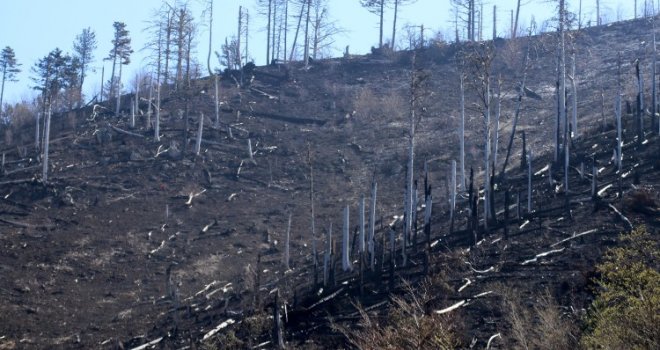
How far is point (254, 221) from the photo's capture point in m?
36.6

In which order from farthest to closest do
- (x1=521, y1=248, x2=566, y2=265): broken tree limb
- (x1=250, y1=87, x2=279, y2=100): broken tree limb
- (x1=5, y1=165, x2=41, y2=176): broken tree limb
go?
(x1=250, y1=87, x2=279, y2=100): broken tree limb
(x1=5, y1=165, x2=41, y2=176): broken tree limb
(x1=521, y1=248, x2=566, y2=265): broken tree limb

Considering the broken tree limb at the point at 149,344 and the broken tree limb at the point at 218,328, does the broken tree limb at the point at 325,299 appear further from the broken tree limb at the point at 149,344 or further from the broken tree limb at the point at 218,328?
the broken tree limb at the point at 149,344

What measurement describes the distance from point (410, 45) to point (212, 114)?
2011 cm

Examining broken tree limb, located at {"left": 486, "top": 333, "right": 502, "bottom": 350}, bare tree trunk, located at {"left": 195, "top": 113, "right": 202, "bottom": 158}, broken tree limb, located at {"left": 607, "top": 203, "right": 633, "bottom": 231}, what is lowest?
broken tree limb, located at {"left": 486, "top": 333, "right": 502, "bottom": 350}

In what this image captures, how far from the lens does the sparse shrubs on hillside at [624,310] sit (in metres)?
13.7

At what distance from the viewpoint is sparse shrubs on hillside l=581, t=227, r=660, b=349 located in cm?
1367

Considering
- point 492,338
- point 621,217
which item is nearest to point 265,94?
point 621,217

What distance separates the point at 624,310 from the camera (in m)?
15.0

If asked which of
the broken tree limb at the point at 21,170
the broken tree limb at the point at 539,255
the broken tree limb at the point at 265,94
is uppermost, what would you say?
the broken tree limb at the point at 265,94

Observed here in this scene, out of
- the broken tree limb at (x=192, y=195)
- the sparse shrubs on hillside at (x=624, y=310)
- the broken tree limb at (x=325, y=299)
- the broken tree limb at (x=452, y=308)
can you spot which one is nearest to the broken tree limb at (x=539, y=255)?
the broken tree limb at (x=452, y=308)

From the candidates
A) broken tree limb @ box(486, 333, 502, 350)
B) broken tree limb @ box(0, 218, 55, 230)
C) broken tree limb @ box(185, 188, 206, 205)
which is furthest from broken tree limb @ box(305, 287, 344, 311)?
broken tree limb @ box(185, 188, 206, 205)

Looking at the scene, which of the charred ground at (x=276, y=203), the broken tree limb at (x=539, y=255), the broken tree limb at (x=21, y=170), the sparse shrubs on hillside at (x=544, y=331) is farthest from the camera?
the broken tree limb at (x=21, y=170)

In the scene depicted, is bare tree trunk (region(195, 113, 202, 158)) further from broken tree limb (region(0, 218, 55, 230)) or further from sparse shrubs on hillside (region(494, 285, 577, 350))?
sparse shrubs on hillside (region(494, 285, 577, 350))

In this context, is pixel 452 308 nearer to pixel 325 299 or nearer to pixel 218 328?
pixel 325 299
